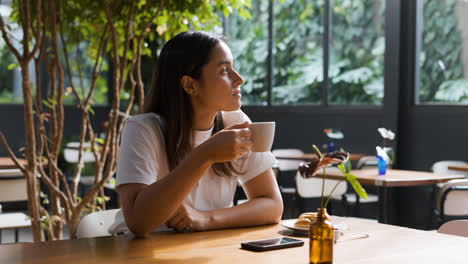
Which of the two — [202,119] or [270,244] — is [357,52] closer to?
[202,119]

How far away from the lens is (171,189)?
148 centimetres

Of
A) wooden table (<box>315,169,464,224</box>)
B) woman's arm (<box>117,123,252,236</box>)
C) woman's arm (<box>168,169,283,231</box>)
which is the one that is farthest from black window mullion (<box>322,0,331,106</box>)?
woman's arm (<box>117,123,252,236</box>)

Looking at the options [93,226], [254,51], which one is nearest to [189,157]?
[93,226]

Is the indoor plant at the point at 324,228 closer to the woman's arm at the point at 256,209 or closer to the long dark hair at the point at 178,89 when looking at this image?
the woman's arm at the point at 256,209

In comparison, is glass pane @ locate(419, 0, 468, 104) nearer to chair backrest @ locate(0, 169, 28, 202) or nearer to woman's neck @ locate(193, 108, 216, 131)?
chair backrest @ locate(0, 169, 28, 202)

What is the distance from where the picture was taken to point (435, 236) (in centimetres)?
150

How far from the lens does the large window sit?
657cm

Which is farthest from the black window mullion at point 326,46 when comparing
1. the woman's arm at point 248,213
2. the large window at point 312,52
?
the woman's arm at point 248,213

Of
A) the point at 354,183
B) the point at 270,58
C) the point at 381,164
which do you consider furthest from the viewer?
the point at 270,58

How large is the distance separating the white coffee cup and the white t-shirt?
0.39m

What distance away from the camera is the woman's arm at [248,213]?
1542mm

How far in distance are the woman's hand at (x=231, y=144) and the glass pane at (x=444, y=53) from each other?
4904 millimetres

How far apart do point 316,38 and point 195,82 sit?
5.60 m

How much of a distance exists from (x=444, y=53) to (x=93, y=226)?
5112 mm
